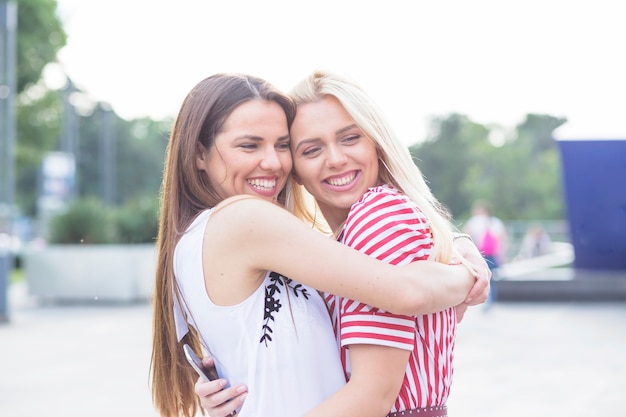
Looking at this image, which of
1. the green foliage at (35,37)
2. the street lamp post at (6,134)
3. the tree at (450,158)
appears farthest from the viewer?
the tree at (450,158)

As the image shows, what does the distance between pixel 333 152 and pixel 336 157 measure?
0.02 meters

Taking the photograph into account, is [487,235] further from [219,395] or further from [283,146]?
[219,395]

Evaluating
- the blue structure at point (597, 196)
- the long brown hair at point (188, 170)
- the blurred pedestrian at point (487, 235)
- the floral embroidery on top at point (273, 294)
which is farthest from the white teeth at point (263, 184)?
the blue structure at point (597, 196)

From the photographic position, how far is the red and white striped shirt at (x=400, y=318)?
179 centimetres

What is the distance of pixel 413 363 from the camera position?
1861 millimetres

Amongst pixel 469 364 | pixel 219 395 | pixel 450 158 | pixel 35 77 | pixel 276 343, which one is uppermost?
pixel 450 158

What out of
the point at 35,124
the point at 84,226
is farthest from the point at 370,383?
the point at 35,124

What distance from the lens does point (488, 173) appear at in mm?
51969

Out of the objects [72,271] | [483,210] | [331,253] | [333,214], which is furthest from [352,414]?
[72,271]

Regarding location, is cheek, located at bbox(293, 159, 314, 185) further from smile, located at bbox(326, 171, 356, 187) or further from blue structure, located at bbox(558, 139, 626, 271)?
blue structure, located at bbox(558, 139, 626, 271)

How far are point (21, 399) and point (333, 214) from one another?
5.43 m

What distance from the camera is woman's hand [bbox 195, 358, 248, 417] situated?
1960 mm

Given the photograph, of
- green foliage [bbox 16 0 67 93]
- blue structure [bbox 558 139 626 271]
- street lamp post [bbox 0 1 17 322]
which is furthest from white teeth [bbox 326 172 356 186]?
green foliage [bbox 16 0 67 93]

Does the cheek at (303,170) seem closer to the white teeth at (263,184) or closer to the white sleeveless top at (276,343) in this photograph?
the white teeth at (263,184)
